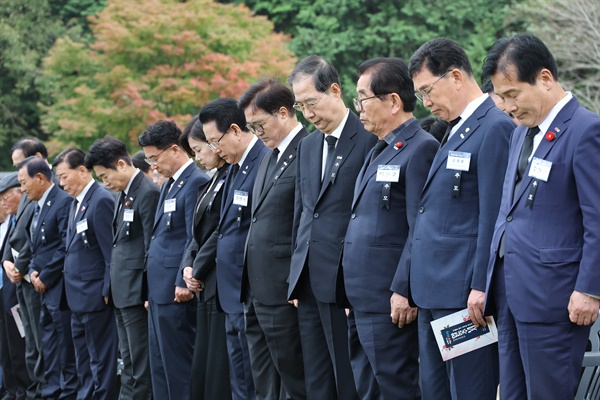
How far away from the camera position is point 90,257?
808 centimetres

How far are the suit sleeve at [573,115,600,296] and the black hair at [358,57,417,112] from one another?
128 cm

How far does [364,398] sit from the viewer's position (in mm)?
5117

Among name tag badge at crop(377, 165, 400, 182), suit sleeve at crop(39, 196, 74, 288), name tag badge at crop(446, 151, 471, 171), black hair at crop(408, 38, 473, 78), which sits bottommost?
suit sleeve at crop(39, 196, 74, 288)

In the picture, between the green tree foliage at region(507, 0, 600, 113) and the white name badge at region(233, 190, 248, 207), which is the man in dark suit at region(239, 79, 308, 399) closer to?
the white name badge at region(233, 190, 248, 207)

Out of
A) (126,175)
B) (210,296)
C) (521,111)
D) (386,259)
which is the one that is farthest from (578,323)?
(126,175)

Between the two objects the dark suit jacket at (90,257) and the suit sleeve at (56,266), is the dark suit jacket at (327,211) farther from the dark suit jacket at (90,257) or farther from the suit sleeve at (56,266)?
the suit sleeve at (56,266)

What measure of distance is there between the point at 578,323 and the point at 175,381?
3726 millimetres

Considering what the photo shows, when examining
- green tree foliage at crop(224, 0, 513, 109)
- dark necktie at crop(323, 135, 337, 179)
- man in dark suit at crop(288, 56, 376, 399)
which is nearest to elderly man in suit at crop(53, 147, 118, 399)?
man in dark suit at crop(288, 56, 376, 399)

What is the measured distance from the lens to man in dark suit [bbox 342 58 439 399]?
16.1 feet

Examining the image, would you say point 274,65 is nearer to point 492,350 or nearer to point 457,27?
point 457,27

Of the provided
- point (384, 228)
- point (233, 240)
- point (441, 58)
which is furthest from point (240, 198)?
point (441, 58)

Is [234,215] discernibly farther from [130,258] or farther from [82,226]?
[82,226]

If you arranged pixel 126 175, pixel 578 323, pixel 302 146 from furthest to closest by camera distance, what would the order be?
pixel 126 175, pixel 302 146, pixel 578 323

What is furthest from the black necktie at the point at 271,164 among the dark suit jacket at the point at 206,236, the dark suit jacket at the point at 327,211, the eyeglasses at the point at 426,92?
the eyeglasses at the point at 426,92
